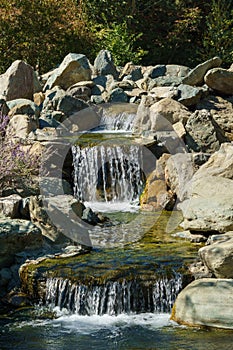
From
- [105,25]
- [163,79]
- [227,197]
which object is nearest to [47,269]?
[227,197]

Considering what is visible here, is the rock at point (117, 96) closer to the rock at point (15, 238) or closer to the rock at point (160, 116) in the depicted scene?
the rock at point (160, 116)

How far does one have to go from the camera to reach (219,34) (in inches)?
952

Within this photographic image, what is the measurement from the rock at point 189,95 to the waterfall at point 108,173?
11.1 feet

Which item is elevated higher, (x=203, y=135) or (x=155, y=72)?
(x=155, y=72)

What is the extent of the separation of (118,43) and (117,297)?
16450mm

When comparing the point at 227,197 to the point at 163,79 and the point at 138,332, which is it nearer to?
the point at 138,332

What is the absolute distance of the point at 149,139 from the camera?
14648mm

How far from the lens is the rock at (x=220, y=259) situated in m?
7.89

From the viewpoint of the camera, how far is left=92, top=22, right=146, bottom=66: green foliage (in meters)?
23.1

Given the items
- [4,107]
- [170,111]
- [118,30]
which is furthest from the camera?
[118,30]

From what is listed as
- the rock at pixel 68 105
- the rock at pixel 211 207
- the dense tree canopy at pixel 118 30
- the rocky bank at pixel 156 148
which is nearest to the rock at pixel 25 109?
the rocky bank at pixel 156 148

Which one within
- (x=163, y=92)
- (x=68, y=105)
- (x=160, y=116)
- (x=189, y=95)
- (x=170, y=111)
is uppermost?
(x=163, y=92)

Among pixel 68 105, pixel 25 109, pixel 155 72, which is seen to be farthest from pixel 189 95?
pixel 25 109

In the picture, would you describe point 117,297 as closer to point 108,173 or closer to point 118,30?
point 108,173
